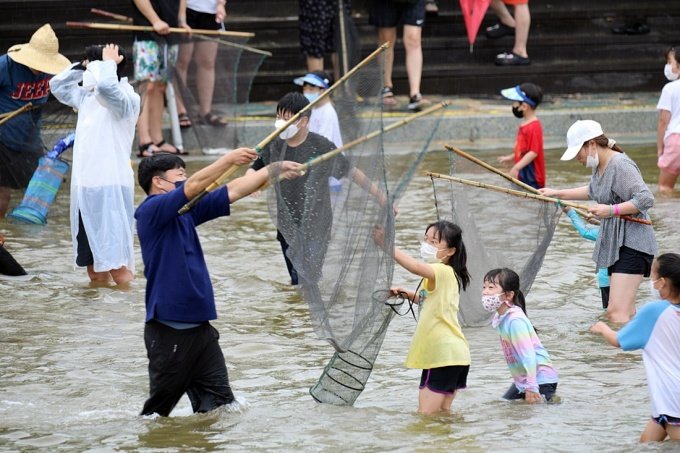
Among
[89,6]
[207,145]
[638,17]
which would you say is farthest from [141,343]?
[638,17]

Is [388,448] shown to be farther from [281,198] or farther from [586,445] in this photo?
[281,198]

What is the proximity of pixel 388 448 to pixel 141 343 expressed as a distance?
2.58m

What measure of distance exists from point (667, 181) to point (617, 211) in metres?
4.75

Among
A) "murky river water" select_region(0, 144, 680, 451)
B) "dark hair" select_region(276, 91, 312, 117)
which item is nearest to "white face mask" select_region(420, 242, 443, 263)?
"murky river water" select_region(0, 144, 680, 451)

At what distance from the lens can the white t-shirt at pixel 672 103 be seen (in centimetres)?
1241

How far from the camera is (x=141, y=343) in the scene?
8398 millimetres

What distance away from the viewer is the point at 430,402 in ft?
22.3

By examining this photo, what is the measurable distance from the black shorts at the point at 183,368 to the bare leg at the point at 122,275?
10.4 ft

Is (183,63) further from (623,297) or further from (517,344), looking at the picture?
(517,344)

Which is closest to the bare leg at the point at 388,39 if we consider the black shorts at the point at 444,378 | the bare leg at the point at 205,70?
the bare leg at the point at 205,70

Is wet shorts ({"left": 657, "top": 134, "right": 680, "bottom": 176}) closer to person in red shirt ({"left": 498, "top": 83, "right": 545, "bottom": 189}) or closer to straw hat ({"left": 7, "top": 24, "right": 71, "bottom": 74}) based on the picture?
person in red shirt ({"left": 498, "top": 83, "right": 545, "bottom": 189})

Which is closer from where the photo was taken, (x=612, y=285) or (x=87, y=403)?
(x=87, y=403)

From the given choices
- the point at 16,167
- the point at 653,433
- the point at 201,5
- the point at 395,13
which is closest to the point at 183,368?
the point at 653,433

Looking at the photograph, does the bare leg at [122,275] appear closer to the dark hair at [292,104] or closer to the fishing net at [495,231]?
the dark hair at [292,104]
